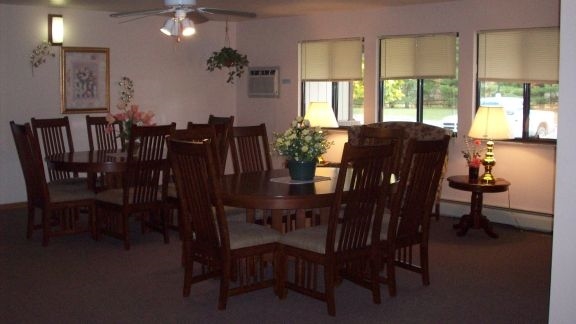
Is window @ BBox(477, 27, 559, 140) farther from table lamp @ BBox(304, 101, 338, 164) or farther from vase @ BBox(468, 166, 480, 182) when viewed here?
table lamp @ BBox(304, 101, 338, 164)

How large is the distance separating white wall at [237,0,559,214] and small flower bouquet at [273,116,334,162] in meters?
2.82

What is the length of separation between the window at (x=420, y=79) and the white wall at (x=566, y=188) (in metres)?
4.76

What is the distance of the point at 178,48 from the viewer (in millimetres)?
8781

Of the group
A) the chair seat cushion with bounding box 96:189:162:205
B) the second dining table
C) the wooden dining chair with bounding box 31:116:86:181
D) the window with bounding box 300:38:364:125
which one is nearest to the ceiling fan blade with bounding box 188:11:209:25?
the second dining table

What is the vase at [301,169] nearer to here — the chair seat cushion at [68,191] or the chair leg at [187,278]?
the chair leg at [187,278]

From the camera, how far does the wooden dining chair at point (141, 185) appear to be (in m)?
5.54

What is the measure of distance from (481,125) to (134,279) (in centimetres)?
339

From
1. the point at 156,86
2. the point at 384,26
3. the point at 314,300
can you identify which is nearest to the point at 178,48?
the point at 156,86

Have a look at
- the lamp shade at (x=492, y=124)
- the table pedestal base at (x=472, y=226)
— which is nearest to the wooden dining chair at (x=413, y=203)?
the table pedestal base at (x=472, y=226)

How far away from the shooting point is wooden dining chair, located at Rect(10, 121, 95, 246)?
5668mm

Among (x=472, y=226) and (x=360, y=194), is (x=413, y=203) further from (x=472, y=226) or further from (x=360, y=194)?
(x=472, y=226)

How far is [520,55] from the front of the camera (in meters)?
6.57

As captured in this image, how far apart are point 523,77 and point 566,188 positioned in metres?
4.44

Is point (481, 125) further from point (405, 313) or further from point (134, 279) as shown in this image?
point (134, 279)
